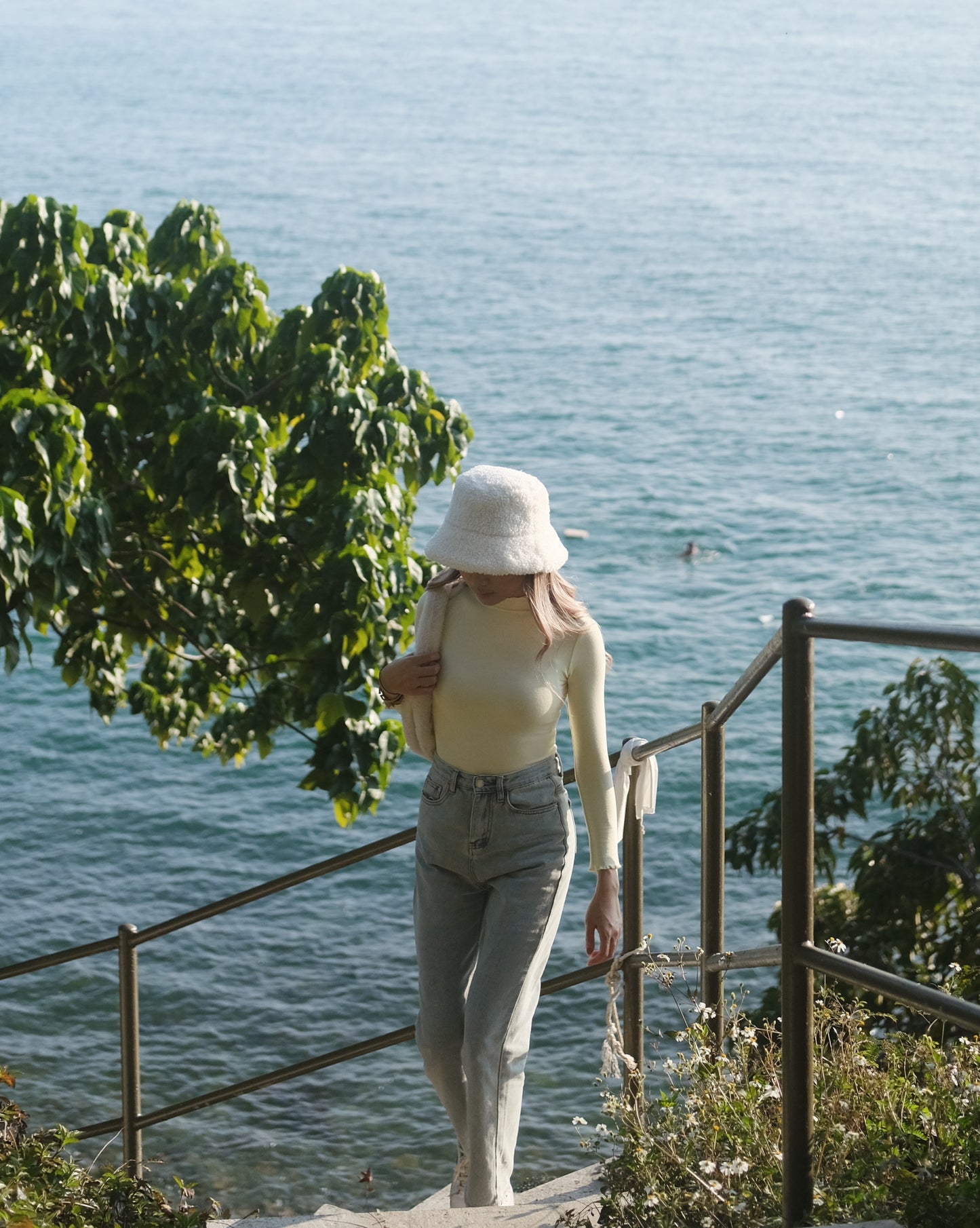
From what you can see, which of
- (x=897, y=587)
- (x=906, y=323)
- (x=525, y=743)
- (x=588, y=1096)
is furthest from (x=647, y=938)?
(x=906, y=323)

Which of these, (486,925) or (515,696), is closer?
(515,696)

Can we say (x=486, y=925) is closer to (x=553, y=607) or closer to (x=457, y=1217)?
(x=457, y=1217)

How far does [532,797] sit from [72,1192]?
4.19ft

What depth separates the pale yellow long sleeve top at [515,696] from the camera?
3.28 metres

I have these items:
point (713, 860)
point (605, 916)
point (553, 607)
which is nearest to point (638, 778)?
point (713, 860)

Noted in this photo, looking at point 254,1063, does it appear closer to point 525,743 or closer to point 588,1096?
point 588,1096

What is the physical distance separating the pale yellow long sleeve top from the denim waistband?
1cm

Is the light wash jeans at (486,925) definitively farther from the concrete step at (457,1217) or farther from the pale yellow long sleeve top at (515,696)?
the concrete step at (457,1217)

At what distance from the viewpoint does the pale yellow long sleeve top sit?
328 cm

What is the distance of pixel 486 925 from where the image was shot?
3.37 meters

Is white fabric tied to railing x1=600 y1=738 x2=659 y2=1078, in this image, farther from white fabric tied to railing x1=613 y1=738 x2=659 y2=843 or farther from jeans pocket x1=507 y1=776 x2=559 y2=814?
jeans pocket x1=507 y1=776 x2=559 y2=814

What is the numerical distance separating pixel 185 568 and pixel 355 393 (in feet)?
6.01

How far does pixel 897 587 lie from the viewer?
37.0 meters

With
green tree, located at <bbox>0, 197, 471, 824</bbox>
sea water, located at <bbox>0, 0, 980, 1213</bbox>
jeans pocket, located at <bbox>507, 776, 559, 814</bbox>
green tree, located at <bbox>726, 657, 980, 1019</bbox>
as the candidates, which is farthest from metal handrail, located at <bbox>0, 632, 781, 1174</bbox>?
sea water, located at <bbox>0, 0, 980, 1213</bbox>
